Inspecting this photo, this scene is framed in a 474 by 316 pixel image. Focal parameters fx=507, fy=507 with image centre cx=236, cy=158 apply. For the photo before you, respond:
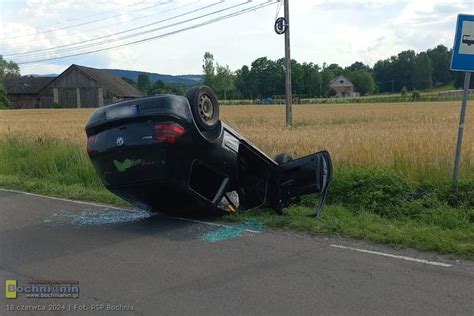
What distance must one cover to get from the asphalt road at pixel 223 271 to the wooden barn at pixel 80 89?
8720 centimetres

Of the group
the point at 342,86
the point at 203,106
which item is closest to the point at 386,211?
the point at 203,106

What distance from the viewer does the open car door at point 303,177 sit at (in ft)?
23.1

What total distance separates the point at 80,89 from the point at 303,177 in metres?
93.5

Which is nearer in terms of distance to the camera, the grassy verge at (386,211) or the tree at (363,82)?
the grassy verge at (386,211)

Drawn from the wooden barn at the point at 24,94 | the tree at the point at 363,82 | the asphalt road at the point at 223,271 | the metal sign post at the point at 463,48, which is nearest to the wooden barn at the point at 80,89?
the wooden barn at the point at 24,94

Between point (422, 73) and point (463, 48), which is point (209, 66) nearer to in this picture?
point (422, 73)

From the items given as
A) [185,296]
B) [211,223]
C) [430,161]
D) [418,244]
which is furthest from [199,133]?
[430,161]

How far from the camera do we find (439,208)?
718 centimetres

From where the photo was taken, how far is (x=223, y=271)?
5.02m

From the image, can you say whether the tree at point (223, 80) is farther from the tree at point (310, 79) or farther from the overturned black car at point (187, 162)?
the overturned black car at point (187, 162)

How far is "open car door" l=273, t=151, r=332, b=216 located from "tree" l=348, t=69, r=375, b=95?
147m

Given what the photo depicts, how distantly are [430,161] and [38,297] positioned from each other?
6.74m

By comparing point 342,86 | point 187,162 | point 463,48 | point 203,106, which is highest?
point 463,48

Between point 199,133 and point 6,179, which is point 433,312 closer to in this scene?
point 199,133
